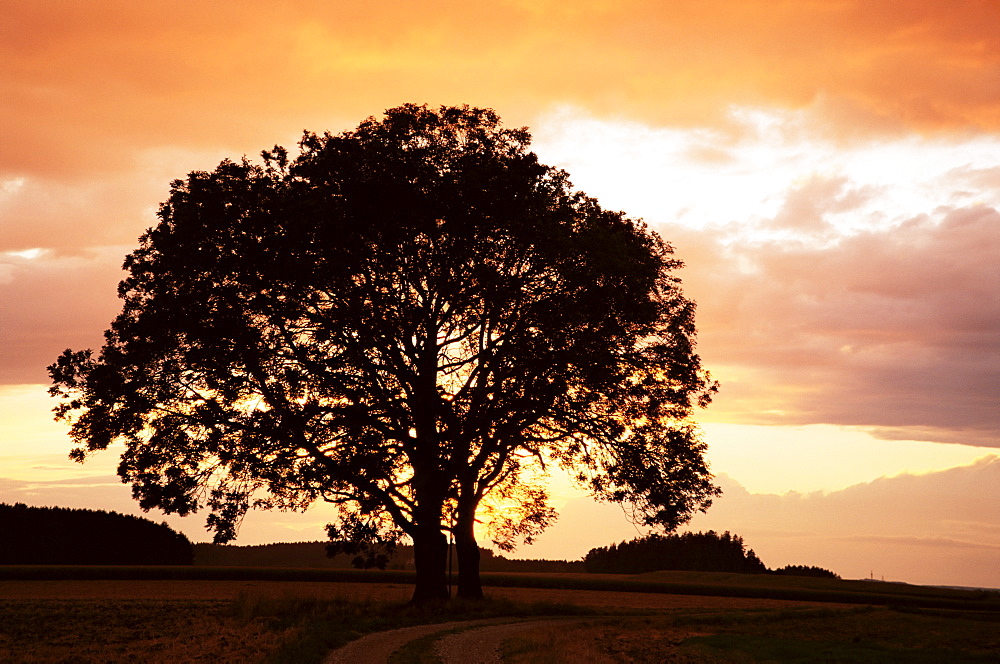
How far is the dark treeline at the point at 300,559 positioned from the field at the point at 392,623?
27.0m

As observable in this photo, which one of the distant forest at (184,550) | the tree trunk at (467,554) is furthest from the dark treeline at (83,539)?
the tree trunk at (467,554)

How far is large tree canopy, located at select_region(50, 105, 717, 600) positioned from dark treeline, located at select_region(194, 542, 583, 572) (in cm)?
4632

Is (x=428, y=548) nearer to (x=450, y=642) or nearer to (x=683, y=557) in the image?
(x=450, y=642)

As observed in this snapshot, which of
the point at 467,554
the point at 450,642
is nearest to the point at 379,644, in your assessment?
the point at 450,642

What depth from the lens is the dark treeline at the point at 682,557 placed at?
3529 inches

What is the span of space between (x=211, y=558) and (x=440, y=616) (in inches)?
2453

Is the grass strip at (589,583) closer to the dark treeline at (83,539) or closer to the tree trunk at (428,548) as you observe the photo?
the dark treeline at (83,539)

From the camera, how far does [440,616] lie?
31.9 meters

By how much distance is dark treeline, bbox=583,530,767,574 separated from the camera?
294 ft

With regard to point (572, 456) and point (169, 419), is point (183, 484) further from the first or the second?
point (572, 456)

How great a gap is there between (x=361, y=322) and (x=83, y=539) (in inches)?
1723

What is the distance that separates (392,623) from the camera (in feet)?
96.2

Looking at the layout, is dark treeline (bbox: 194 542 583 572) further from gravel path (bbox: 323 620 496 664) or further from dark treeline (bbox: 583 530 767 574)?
gravel path (bbox: 323 620 496 664)

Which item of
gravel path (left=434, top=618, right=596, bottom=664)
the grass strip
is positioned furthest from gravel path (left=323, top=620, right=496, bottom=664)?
the grass strip
